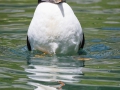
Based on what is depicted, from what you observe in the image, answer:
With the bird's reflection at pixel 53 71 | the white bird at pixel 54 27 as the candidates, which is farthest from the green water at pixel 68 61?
the white bird at pixel 54 27

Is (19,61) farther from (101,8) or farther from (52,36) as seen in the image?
(101,8)

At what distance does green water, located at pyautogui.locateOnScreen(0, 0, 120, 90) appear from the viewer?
593cm

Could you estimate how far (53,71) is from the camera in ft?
21.3

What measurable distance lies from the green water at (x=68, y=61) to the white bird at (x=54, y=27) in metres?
0.24

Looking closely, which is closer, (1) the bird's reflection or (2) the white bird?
(1) the bird's reflection

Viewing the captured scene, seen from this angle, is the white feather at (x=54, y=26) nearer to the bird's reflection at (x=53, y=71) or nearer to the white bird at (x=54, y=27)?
the white bird at (x=54, y=27)

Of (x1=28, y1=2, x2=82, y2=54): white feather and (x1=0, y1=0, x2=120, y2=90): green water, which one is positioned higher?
(x1=28, y1=2, x2=82, y2=54): white feather

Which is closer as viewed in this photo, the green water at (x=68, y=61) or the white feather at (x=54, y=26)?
the green water at (x=68, y=61)

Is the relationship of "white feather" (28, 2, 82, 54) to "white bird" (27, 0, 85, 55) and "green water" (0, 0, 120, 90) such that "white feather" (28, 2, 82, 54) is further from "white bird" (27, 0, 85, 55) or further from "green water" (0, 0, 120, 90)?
"green water" (0, 0, 120, 90)

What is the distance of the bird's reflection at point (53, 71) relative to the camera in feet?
19.2

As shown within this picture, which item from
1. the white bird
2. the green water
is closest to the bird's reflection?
the green water

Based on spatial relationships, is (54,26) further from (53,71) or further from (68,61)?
(53,71)

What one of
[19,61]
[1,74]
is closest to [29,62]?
[19,61]

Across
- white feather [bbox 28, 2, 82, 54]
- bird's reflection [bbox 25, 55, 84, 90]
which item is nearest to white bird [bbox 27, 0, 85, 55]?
white feather [bbox 28, 2, 82, 54]
